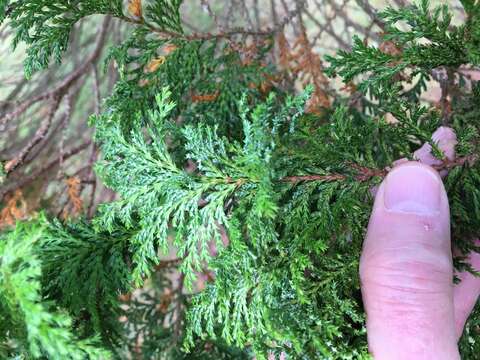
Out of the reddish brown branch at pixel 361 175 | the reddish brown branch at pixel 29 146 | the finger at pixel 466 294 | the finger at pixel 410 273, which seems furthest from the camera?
the reddish brown branch at pixel 29 146

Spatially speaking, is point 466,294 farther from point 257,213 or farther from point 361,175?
point 257,213

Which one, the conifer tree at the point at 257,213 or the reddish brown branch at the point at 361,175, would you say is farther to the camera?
the reddish brown branch at the point at 361,175

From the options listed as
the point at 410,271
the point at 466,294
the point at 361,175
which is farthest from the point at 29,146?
the point at 466,294

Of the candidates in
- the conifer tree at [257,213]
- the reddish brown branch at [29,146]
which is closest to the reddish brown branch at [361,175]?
the conifer tree at [257,213]

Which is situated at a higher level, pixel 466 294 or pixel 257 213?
pixel 257 213

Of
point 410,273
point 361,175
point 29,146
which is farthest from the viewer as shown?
point 29,146

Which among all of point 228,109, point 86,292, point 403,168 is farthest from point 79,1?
point 403,168

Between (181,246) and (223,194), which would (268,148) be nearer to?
(223,194)

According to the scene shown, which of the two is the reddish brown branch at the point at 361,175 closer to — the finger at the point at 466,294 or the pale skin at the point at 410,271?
the pale skin at the point at 410,271

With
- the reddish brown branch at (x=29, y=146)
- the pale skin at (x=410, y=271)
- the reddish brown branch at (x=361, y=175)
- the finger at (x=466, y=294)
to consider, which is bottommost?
the finger at (x=466, y=294)
